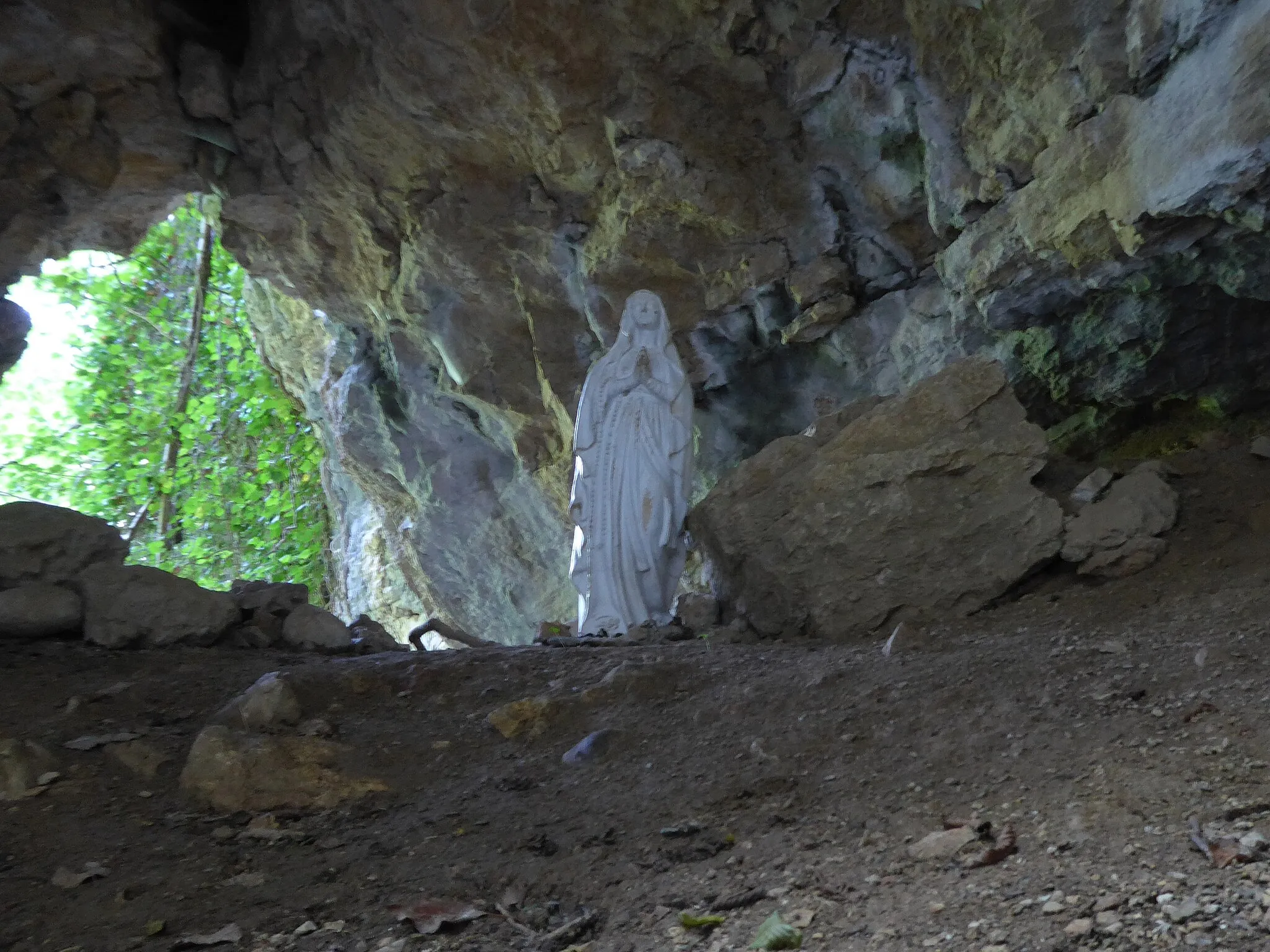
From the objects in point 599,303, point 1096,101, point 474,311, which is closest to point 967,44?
point 1096,101

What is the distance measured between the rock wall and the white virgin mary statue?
171 cm

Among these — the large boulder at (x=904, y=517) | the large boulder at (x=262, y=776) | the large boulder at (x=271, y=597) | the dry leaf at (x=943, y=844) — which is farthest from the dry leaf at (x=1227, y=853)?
the large boulder at (x=271, y=597)

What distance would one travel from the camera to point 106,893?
7.86 feet

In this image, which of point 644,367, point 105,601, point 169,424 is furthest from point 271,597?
point 169,424

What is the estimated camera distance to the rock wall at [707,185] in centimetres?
563

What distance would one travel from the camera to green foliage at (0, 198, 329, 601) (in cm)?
1062

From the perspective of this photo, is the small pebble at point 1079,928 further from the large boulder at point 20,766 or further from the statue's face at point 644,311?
the statue's face at point 644,311

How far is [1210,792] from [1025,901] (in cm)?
63

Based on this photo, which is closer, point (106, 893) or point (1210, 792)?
point (1210, 792)

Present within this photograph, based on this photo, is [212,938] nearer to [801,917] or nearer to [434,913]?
[434,913]

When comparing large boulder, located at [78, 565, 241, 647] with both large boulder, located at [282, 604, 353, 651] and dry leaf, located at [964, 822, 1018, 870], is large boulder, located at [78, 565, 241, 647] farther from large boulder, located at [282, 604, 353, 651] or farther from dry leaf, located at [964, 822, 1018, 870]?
dry leaf, located at [964, 822, 1018, 870]

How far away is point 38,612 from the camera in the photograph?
4.55 metres

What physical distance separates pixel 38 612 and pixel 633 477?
3221 mm

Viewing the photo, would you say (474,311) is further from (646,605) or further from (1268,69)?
(1268,69)
